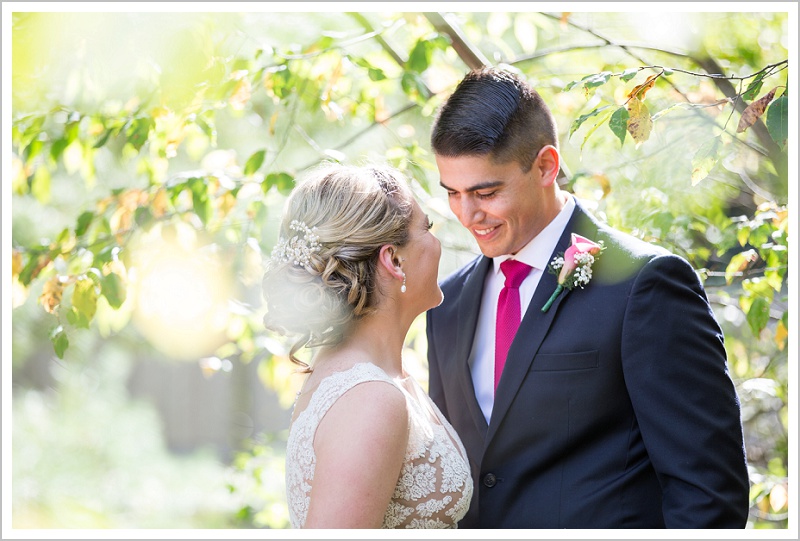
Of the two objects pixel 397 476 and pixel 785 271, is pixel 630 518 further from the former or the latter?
pixel 785 271

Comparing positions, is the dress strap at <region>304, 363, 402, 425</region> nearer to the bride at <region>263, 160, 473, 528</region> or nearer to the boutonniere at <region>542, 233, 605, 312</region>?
the bride at <region>263, 160, 473, 528</region>

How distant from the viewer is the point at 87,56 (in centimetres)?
327

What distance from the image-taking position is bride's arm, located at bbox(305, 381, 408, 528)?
5.85 ft

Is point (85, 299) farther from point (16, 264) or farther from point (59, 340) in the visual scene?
point (16, 264)

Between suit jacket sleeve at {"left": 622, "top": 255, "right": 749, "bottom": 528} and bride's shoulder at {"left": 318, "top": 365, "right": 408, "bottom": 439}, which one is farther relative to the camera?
suit jacket sleeve at {"left": 622, "top": 255, "right": 749, "bottom": 528}

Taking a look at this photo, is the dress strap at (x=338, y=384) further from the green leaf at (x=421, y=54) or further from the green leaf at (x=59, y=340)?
the green leaf at (x=421, y=54)

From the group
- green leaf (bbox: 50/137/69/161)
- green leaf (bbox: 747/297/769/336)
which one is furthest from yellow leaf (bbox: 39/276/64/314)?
green leaf (bbox: 747/297/769/336)

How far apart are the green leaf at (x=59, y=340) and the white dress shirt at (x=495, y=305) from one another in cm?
154

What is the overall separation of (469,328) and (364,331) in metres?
0.48

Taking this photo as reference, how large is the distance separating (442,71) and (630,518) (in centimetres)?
224

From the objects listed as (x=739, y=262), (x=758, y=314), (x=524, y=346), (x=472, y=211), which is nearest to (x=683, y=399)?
(x=524, y=346)

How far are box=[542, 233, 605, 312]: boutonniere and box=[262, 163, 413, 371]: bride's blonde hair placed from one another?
484 millimetres

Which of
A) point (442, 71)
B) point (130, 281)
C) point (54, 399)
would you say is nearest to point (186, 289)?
point (130, 281)

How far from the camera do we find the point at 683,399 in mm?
2066
